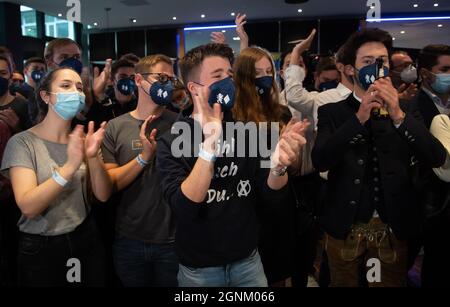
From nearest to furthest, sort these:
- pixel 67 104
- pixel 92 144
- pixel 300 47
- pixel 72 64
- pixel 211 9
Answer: pixel 92 144
pixel 67 104
pixel 300 47
pixel 72 64
pixel 211 9

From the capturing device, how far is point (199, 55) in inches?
63.4

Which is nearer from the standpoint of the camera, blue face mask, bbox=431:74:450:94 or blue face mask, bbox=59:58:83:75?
blue face mask, bbox=431:74:450:94

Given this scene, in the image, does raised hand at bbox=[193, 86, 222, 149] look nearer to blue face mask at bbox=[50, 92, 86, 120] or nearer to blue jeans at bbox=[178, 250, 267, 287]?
blue jeans at bbox=[178, 250, 267, 287]

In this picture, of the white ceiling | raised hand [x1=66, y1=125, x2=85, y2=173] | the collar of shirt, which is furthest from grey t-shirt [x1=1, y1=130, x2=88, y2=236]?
the white ceiling

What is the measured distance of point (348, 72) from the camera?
1.87m

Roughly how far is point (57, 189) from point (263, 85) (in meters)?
1.20

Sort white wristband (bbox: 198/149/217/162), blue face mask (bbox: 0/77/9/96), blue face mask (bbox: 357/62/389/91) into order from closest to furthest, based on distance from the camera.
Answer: white wristband (bbox: 198/149/217/162) < blue face mask (bbox: 357/62/389/91) < blue face mask (bbox: 0/77/9/96)

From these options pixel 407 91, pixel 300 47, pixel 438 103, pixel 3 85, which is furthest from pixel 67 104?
pixel 407 91

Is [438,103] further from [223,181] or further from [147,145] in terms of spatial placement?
[147,145]

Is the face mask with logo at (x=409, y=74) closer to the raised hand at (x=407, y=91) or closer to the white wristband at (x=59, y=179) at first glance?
the raised hand at (x=407, y=91)

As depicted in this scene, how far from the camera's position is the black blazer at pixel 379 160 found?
164cm

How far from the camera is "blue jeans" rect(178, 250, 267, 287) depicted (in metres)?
1.49

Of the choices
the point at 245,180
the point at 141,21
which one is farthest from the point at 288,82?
the point at 141,21

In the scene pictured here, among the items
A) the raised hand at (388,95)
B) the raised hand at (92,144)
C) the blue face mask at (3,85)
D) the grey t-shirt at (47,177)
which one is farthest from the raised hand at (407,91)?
the blue face mask at (3,85)
